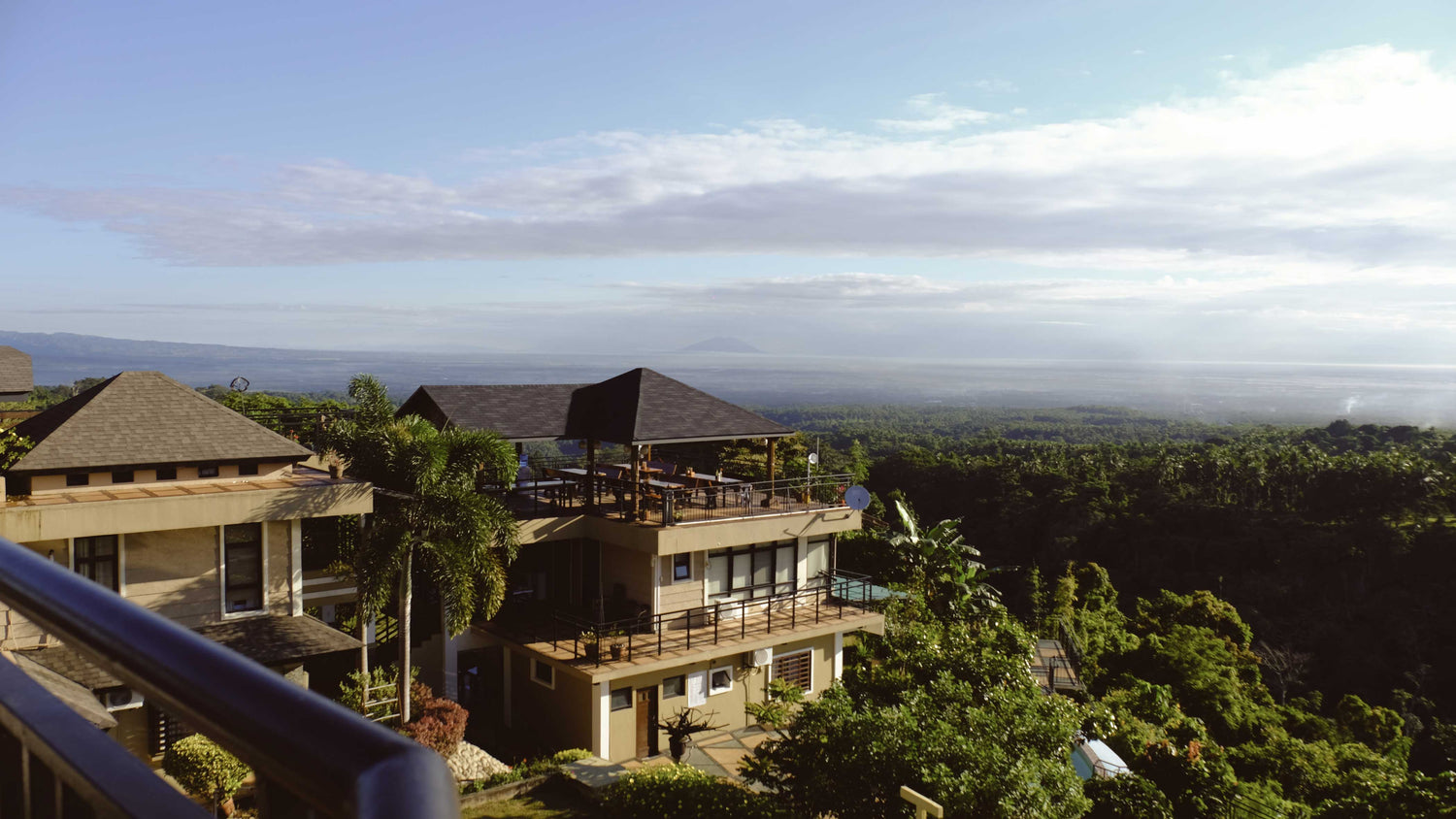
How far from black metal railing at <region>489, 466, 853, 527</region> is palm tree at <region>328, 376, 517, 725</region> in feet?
13.0

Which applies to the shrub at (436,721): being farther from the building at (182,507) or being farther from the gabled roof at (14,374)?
the gabled roof at (14,374)

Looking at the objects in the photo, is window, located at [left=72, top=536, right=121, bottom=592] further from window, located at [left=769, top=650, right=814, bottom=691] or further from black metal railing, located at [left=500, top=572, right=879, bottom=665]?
window, located at [left=769, top=650, right=814, bottom=691]

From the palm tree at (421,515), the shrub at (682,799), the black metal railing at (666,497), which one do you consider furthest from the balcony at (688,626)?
the shrub at (682,799)

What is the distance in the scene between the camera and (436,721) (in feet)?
54.0

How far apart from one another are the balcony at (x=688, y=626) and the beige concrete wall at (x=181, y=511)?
5.27 m

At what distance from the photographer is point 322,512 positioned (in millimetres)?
15609

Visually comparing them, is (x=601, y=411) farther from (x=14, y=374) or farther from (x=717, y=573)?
(x=14, y=374)

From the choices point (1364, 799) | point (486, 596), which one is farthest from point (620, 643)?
point (1364, 799)

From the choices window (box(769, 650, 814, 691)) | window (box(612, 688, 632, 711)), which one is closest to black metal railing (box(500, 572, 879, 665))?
window (box(612, 688, 632, 711))

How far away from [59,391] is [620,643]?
40428 mm

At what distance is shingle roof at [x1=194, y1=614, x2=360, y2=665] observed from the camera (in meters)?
14.1

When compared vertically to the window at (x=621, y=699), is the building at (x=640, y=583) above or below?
above

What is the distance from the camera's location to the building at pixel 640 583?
19406mm

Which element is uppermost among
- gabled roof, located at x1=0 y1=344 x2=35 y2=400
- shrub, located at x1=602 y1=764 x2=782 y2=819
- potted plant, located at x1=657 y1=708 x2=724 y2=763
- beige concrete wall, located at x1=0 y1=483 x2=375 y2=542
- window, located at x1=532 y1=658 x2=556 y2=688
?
gabled roof, located at x1=0 y1=344 x2=35 y2=400
